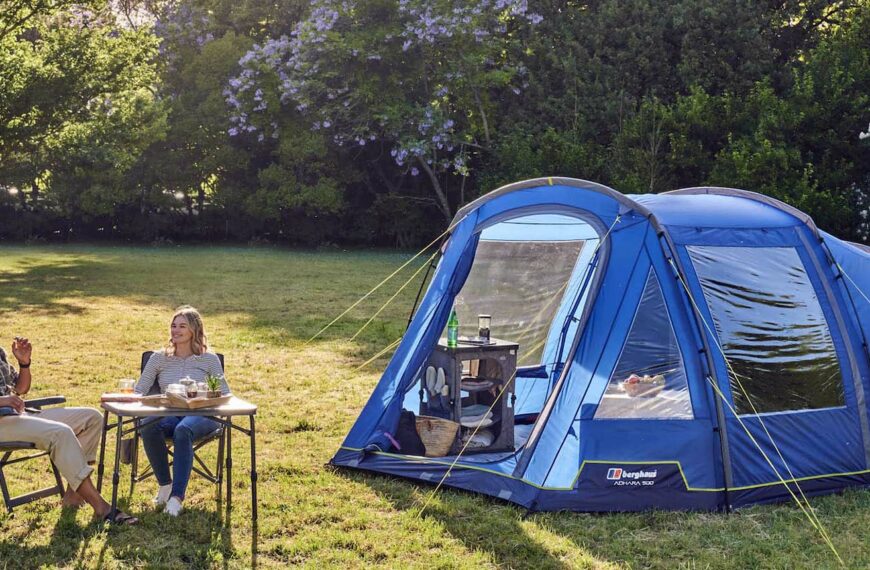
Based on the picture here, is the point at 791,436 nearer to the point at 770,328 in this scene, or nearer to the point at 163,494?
the point at 770,328

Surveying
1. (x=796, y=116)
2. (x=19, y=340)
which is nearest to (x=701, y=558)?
(x=19, y=340)

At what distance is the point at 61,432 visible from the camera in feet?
15.7

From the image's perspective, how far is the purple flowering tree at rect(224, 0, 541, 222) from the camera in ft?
73.4

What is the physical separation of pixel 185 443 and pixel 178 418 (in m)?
0.24

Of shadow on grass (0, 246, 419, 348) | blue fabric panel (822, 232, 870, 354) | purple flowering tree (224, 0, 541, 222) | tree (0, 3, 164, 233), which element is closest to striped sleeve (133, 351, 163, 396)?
blue fabric panel (822, 232, 870, 354)

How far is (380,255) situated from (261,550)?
19604 millimetres

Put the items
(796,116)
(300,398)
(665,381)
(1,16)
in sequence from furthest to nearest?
(796,116) → (1,16) → (300,398) → (665,381)

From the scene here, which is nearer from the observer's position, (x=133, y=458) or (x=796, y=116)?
(x=133, y=458)

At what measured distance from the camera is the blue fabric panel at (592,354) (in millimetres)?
5293

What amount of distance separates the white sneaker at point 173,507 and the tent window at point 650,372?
224 cm

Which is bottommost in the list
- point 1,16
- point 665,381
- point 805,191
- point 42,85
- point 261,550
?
point 261,550

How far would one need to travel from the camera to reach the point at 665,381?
17.9 feet

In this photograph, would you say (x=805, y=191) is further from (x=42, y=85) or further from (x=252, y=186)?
(x=252, y=186)

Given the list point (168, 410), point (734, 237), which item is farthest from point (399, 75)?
point (168, 410)
